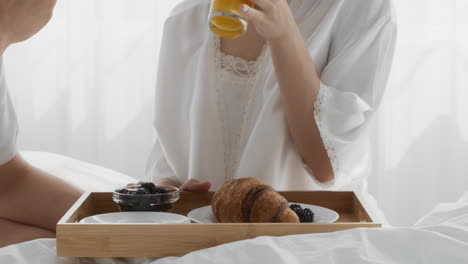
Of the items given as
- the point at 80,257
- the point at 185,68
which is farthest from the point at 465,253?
the point at 185,68

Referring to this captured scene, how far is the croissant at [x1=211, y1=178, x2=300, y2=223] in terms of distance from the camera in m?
1.20

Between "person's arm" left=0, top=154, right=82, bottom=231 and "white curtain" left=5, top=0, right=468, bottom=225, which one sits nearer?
"person's arm" left=0, top=154, right=82, bottom=231

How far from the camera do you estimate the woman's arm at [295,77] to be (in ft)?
4.78

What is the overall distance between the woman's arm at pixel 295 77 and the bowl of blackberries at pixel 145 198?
1.31ft

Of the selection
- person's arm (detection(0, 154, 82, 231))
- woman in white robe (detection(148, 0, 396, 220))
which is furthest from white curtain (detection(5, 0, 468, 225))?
person's arm (detection(0, 154, 82, 231))

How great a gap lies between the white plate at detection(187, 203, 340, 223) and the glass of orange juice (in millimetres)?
375

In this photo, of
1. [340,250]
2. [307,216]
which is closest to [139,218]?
[307,216]

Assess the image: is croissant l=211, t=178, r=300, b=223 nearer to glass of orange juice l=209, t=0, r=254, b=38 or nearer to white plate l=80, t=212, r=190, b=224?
white plate l=80, t=212, r=190, b=224

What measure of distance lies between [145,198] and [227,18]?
0.41 m

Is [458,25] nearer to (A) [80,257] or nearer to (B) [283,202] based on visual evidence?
(B) [283,202]

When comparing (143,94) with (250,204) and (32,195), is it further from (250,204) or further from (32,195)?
(250,204)

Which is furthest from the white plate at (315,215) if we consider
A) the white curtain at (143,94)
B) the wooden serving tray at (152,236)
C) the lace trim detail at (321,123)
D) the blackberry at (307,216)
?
the white curtain at (143,94)

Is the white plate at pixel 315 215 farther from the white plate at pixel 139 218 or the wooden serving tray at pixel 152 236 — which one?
the wooden serving tray at pixel 152 236

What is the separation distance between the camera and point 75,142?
3520 millimetres
